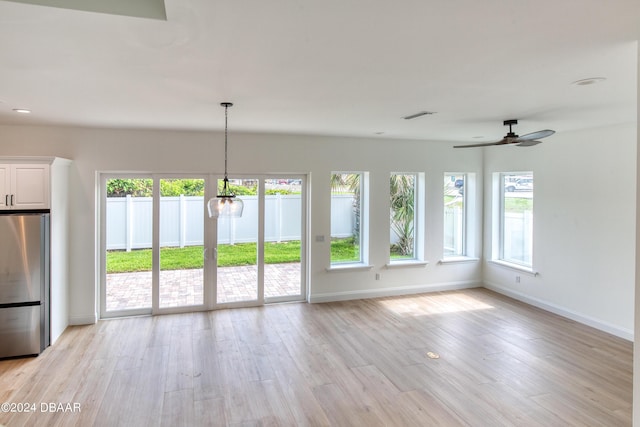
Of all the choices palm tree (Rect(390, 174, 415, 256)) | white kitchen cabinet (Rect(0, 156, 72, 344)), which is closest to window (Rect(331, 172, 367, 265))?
palm tree (Rect(390, 174, 415, 256))

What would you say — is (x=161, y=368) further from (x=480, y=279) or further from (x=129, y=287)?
(x=480, y=279)

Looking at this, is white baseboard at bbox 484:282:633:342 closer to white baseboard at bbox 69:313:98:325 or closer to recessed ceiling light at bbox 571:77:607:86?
recessed ceiling light at bbox 571:77:607:86

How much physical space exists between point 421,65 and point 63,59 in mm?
2340

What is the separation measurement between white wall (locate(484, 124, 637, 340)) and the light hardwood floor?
1.32ft

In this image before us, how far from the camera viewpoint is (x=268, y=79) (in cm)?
293

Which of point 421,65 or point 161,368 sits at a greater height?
point 421,65

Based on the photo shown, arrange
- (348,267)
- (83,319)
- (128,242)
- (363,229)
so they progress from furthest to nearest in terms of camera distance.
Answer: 1. (363,229)
2. (348,267)
3. (128,242)
4. (83,319)

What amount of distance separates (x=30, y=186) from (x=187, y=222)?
1.99 meters

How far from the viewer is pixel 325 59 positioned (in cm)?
248

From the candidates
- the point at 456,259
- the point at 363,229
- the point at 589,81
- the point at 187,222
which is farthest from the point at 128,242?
the point at 589,81

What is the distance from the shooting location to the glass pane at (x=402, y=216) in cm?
699

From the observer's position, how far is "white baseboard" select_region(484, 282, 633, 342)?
504 centimetres

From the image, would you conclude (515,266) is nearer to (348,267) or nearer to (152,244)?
(348,267)

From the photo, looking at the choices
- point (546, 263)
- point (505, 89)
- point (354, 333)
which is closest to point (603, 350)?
point (546, 263)
